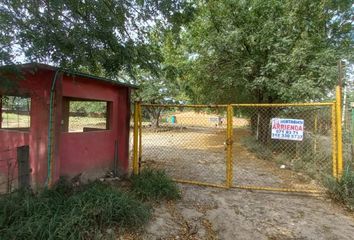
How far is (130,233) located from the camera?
142 inches

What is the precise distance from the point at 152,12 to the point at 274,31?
5747 millimetres

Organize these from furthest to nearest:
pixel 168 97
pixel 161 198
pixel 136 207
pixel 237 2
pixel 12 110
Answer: pixel 168 97 → pixel 237 2 → pixel 12 110 → pixel 161 198 → pixel 136 207

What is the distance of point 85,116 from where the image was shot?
12.7m

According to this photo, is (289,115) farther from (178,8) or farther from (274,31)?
(178,8)

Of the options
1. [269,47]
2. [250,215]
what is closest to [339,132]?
[250,215]

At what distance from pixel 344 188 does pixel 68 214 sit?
4.54 metres

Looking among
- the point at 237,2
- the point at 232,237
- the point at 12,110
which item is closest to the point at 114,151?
the point at 12,110

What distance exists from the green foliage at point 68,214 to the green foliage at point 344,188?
133 inches

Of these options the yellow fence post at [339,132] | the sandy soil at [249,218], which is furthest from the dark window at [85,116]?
the yellow fence post at [339,132]

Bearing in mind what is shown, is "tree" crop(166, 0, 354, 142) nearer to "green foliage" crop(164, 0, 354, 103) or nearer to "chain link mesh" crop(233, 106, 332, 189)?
"green foliage" crop(164, 0, 354, 103)

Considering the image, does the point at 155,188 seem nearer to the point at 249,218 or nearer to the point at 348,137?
the point at 249,218

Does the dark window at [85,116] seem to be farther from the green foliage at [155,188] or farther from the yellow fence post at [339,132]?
the yellow fence post at [339,132]

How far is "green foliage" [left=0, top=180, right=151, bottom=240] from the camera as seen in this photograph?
3.15 meters

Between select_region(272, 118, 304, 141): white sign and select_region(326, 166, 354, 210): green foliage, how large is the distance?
0.98 metres
